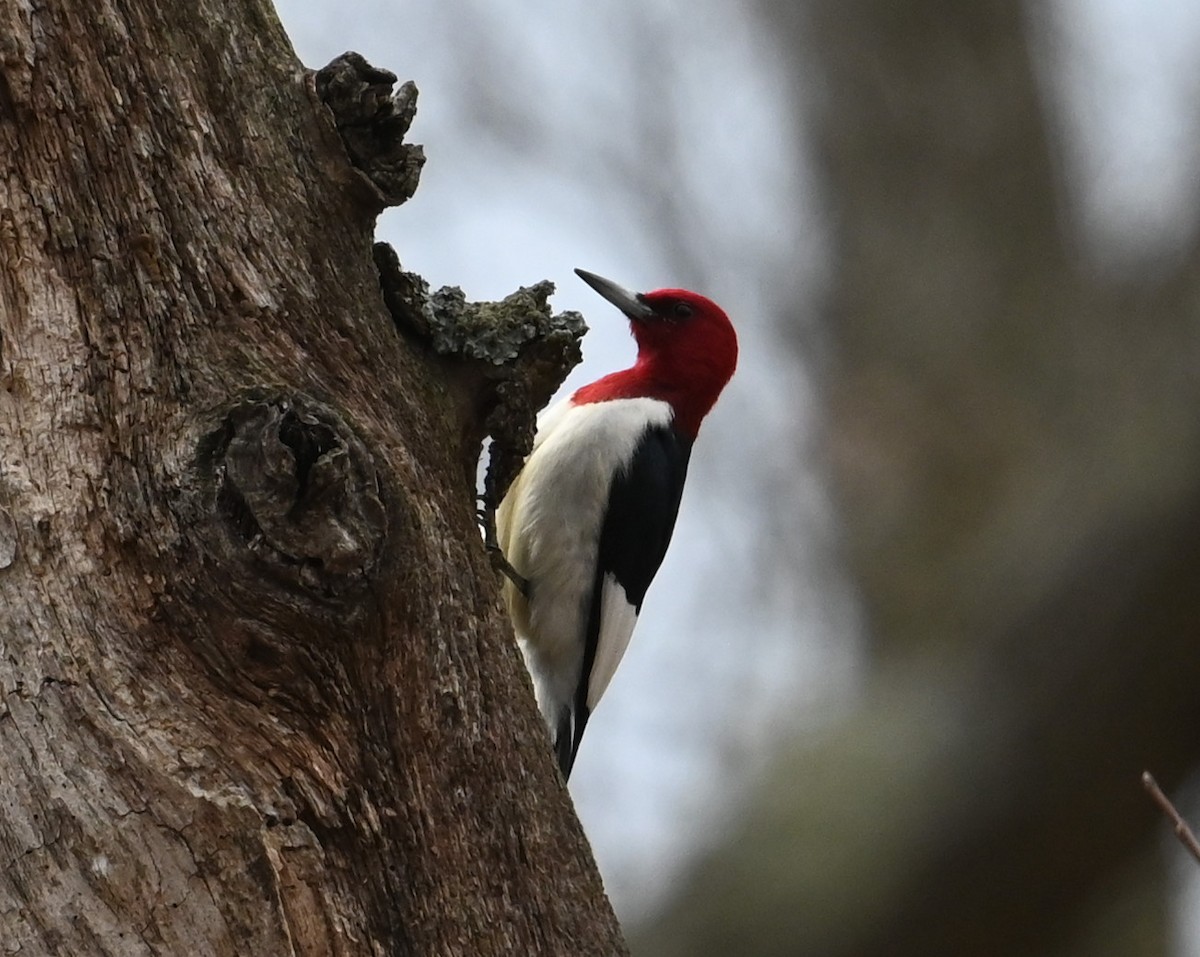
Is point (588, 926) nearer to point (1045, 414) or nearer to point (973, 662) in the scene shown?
point (973, 662)

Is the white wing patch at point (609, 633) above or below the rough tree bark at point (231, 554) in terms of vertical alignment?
above

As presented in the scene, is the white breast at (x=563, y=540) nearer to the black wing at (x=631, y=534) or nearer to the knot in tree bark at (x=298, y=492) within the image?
the black wing at (x=631, y=534)

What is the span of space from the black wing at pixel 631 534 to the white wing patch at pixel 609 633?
0.01 m

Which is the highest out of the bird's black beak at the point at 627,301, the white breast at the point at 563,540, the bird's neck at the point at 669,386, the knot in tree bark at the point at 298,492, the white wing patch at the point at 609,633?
the bird's black beak at the point at 627,301

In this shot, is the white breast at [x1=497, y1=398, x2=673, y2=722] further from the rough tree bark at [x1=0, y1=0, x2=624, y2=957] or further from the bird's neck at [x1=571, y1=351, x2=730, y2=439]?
the rough tree bark at [x1=0, y1=0, x2=624, y2=957]

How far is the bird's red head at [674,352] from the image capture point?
4.00 metres

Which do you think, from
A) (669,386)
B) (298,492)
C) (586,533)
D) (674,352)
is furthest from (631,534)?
(298,492)

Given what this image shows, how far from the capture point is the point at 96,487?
162cm

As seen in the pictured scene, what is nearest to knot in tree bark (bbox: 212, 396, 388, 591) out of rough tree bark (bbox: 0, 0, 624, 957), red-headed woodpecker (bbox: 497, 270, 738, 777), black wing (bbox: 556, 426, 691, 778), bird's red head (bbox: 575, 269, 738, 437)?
rough tree bark (bbox: 0, 0, 624, 957)

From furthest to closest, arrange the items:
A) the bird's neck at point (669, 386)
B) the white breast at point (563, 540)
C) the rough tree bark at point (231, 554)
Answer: the bird's neck at point (669, 386) → the white breast at point (563, 540) → the rough tree bark at point (231, 554)

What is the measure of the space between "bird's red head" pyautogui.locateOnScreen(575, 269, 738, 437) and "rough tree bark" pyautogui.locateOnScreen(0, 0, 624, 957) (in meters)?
2.10

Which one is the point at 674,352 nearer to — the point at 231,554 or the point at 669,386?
the point at 669,386

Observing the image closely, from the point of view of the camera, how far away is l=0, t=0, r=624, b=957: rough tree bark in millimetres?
1556

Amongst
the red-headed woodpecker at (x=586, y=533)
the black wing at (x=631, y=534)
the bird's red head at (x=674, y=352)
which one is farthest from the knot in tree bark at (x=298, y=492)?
the bird's red head at (x=674, y=352)
